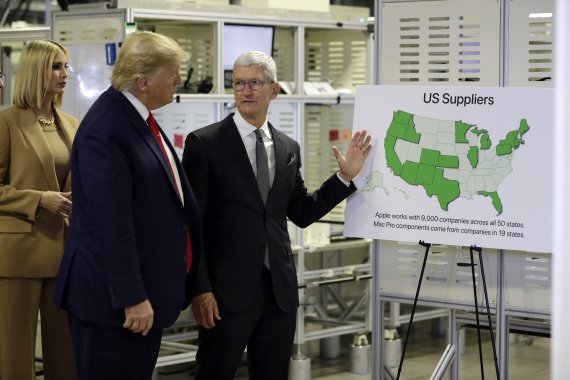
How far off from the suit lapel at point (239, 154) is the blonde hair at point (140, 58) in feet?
1.77

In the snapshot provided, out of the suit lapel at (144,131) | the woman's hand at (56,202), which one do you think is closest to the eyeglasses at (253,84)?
the suit lapel at (144,131)

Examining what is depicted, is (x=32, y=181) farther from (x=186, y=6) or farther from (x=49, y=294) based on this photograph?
(x=186, y=6)

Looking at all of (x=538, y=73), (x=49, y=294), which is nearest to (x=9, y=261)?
(x=49, y=294)

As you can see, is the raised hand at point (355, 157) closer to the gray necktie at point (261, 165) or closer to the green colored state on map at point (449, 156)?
the green colored state on map at point (449, 156)

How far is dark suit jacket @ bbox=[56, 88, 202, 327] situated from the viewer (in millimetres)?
3021

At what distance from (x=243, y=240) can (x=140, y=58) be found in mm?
850

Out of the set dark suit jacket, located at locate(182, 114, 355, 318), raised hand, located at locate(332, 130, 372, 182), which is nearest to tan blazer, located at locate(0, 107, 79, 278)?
dark suit jacket, located at locate(182, 114, 355, 318)

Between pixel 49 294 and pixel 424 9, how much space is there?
200 centimetres

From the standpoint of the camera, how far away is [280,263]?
3.70 metres

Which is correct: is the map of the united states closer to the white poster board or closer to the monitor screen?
the white poster board

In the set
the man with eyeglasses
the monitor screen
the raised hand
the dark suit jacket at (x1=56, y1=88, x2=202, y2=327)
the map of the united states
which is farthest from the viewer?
the monitor screen

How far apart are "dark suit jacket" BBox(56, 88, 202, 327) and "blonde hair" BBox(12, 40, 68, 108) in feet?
3.41

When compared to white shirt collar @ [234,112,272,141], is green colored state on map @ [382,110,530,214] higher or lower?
lower

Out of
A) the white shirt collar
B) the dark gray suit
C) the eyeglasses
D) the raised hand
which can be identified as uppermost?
the eyeglasses
